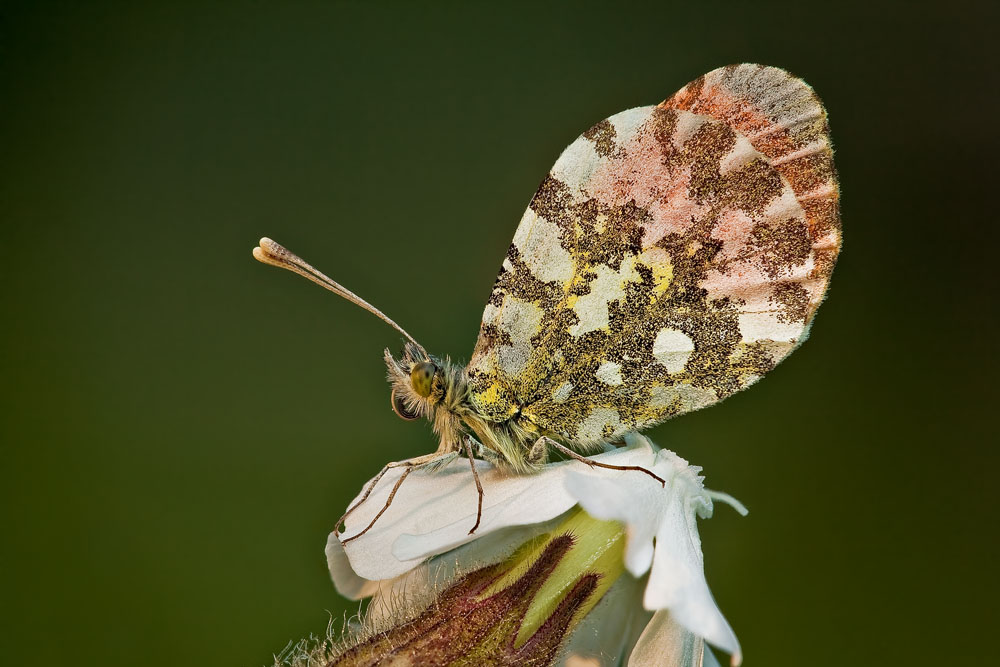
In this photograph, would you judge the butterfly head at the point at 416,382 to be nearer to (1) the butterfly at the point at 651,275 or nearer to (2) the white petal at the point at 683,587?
(1) the butterfly at the point at 651,275

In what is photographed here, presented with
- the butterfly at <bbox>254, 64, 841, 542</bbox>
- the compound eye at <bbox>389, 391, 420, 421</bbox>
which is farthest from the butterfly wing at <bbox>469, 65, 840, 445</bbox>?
the compound eye at <bbox>389, 391, 420, 421</bbox>

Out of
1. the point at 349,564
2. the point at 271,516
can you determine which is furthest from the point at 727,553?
the point at 349,564

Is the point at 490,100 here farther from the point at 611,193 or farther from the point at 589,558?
the point at 589,558

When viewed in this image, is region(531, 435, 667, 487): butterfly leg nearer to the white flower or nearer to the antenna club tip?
the white flower

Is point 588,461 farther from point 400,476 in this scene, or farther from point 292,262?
point 292,262

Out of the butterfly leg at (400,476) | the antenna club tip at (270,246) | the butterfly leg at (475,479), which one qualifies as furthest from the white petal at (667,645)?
the antenna club tip at (270,246)

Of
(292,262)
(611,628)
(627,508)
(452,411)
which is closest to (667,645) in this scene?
(611,628)
